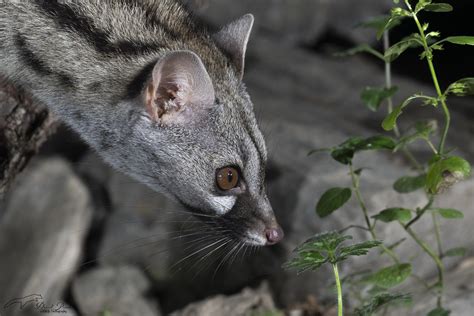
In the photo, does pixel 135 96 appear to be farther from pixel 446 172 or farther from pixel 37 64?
pixel 446 172

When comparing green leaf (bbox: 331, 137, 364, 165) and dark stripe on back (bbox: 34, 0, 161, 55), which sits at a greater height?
green leaf (bbox: 331, 137, 364, 165)

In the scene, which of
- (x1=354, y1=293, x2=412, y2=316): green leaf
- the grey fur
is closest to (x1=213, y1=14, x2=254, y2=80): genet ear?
the grey fur

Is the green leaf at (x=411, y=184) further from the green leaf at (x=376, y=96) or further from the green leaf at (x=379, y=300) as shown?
the green leaf at (x=379, y=300)

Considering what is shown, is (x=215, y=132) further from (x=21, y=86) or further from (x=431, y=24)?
(x=431, y=24)

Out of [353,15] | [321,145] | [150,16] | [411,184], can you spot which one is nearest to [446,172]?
[411,184]

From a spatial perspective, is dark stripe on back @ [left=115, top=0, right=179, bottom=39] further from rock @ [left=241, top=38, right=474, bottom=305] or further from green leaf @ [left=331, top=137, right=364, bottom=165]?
rock @ [left=241, top=38, right=474, bottom=305]

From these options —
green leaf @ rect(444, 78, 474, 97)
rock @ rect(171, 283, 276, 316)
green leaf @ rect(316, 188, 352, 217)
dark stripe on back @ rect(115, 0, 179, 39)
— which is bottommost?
rock @ rect(171, 283, 276, 316)

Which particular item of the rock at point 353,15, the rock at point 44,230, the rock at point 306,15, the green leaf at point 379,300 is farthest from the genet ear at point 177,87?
the rock at point 353,15
